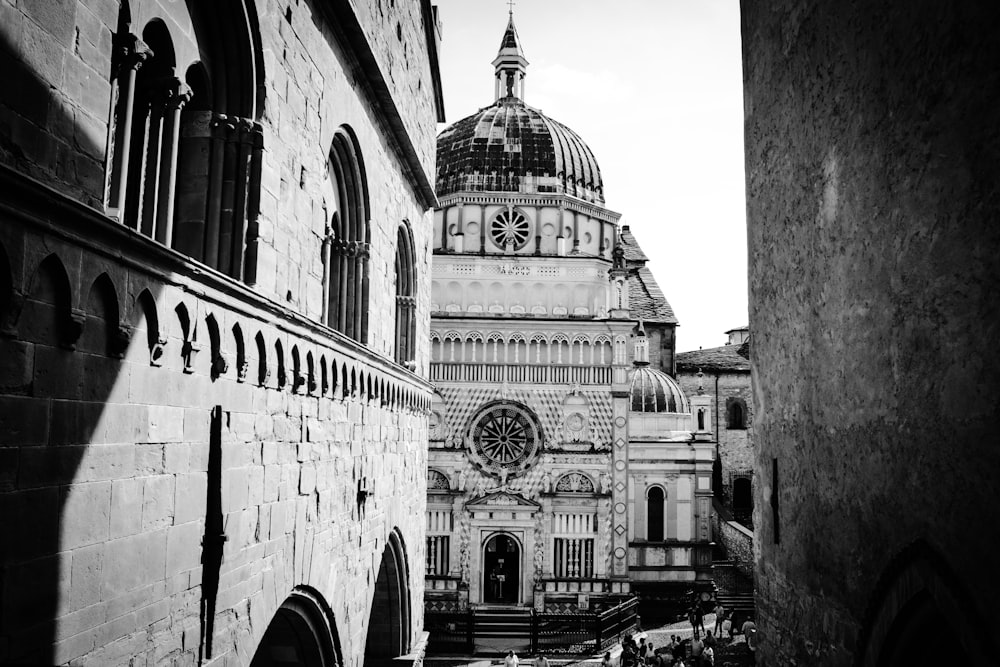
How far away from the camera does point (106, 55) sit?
190 inches

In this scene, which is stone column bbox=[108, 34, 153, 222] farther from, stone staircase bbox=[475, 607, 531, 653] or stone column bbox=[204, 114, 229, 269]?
stone staircase bbox=[475, 607, 531, 653]

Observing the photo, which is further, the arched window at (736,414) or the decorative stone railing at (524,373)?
the arched window at (736,414)

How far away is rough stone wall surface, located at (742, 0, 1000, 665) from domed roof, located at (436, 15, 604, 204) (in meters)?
27.3

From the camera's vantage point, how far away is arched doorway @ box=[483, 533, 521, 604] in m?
32.7

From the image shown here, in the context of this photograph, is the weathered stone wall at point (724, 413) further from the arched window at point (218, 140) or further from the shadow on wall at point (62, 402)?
the shadow on wall at point (62, 402)

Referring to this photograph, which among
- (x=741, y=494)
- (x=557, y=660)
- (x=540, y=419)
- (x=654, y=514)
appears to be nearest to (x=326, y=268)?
(x=557, y=660)

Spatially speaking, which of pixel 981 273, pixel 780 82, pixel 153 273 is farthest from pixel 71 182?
pixel 780 82

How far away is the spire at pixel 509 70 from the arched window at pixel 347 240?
3156 cm

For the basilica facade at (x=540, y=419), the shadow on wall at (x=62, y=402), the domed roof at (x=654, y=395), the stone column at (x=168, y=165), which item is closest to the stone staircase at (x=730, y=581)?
the basilica facade at (x=540, y=419)

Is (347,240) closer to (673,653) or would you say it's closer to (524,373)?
(673,653)

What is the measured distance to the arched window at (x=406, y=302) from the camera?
1443 cm

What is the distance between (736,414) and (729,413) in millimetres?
420

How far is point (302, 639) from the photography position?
8953 millimetres

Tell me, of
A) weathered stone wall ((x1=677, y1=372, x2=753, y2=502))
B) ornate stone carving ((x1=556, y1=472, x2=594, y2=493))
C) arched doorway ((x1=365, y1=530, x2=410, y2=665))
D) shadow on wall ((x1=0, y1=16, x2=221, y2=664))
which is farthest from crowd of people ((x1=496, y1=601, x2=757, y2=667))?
weathered stone wall ((x1=677, y1=372, x2=753, y2=502))
